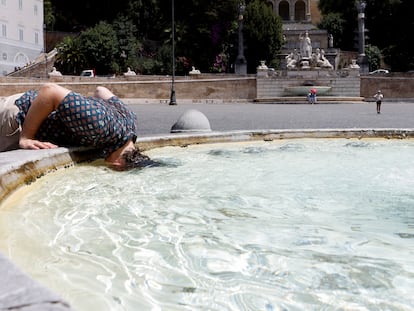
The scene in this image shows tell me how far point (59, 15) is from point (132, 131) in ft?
197

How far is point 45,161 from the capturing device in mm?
5410

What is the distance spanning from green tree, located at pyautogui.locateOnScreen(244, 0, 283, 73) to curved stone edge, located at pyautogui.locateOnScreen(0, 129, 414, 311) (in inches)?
1804

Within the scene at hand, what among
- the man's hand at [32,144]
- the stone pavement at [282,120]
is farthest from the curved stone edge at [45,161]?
the stone pavement at [282,120]

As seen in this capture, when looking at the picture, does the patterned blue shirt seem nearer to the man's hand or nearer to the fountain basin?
the man's hand

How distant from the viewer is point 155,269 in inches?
115

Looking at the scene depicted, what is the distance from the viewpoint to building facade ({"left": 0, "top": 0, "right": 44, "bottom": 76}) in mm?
49438

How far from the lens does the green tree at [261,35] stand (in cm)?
5428

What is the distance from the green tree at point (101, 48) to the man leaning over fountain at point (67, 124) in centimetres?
4315

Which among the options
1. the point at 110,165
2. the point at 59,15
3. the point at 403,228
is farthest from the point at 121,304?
the point at 59,15

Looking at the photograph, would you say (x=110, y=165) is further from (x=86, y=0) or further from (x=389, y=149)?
(x=86, y=0)

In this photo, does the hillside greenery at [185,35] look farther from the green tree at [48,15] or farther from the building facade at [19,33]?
the building facade at [19,33]

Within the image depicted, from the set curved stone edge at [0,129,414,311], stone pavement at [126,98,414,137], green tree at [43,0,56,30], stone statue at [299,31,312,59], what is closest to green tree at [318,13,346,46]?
stone statue at [299,31,312,59]

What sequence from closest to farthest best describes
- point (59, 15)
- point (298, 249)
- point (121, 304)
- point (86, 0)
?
1. point (121, 304)
2. point (298, 249)
3. point (86, 0)
4. point (59, 15)

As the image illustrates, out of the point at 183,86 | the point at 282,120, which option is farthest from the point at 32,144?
the point at 183,86
